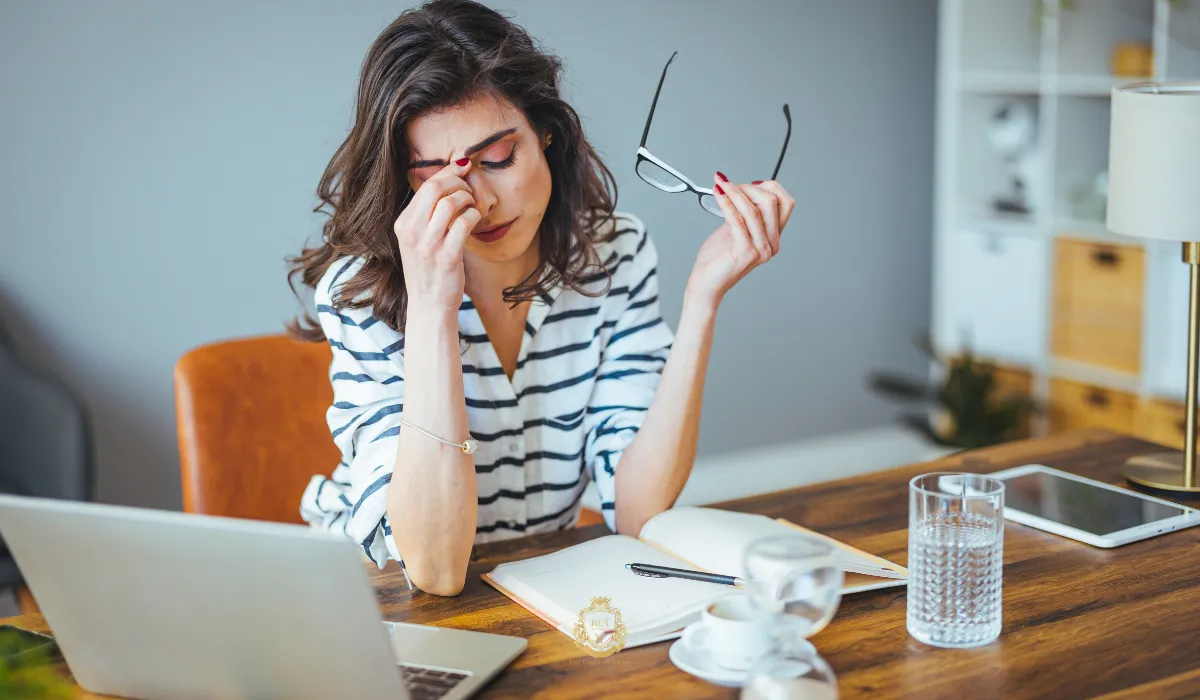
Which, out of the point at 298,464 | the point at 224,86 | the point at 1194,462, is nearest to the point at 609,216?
the point at 298,464

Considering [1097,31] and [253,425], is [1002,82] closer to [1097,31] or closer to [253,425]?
[1097,31]

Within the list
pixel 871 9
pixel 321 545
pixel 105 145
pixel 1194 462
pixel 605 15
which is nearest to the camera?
pixel 321 545

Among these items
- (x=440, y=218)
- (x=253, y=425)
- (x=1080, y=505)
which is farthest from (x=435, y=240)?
(x=1080, y=505)

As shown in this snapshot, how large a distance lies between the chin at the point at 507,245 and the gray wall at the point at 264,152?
151cm

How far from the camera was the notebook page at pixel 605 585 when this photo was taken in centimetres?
111

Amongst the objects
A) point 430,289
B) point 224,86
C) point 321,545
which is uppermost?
point 224,86

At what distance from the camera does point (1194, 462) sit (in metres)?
1.53

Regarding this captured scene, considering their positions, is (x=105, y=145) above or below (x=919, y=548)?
above

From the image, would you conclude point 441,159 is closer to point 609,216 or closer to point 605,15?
point 609,216

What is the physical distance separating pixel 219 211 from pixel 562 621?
6.56ft

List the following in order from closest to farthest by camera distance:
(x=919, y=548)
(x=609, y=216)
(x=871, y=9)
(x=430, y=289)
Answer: (x=919, y=548)
(x=430, y=289)
(x=609, y=216)
(x=871, y=9)

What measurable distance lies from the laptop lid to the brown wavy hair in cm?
54

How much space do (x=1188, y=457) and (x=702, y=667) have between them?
872mm

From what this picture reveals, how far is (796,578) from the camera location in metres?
0.91
